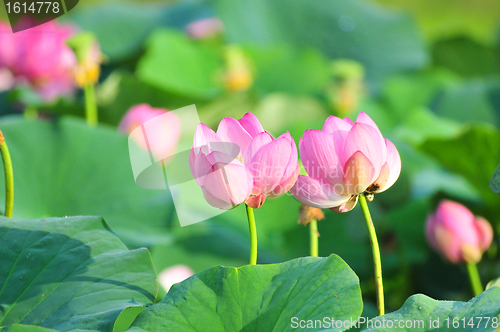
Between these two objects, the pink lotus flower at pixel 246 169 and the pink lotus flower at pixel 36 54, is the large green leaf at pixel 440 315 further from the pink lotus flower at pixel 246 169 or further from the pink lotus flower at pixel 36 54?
the pink lotus flower at pixel 36 54

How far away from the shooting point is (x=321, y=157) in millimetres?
314

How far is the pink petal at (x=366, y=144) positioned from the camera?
308mm

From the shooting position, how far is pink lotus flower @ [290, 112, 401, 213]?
→ 1.01ft

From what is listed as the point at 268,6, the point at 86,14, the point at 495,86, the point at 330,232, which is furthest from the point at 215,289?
the point at 86,14

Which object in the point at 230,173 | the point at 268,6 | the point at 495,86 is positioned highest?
the point at 230,173

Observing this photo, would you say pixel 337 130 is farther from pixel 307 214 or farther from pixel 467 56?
pixel 467 56

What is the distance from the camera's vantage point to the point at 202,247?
801 mm

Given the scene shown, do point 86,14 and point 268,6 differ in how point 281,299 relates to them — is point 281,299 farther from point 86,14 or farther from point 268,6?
point 86,14

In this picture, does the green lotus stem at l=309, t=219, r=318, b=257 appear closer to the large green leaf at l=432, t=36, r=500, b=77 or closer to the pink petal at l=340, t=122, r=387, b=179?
the pink petal at l=340, t=122, r=387, b=179

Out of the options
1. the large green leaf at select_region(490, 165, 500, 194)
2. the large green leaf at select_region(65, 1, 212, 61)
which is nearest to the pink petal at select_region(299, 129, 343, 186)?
the large green leaf at select_region(490, 165, 500, 194)

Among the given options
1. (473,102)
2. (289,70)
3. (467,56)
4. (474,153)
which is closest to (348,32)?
(289,70)

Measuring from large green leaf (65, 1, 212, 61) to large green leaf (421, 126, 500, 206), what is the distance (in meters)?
1.11

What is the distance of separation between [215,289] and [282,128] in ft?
3.04

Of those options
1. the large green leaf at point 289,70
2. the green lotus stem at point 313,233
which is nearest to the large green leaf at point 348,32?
the large green leaf at point 289,70
